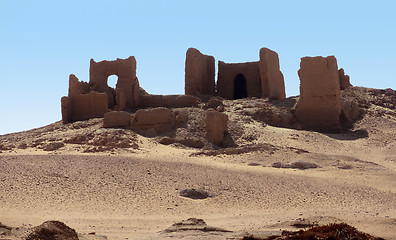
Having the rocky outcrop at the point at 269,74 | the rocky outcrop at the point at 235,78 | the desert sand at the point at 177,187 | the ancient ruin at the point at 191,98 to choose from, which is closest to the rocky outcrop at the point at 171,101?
the ancient ruin at the point at 191,98

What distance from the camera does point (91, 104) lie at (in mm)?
25188

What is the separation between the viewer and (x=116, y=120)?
2195cm

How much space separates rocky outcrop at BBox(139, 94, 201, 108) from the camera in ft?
85.3

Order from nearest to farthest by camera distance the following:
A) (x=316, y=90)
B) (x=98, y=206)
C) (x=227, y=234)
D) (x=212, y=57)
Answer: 1. (x=227, y=234)
2. (x=98, y=206)
3. (x=316, y=90)
4. (x=212, y=57)

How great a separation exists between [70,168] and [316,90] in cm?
1452

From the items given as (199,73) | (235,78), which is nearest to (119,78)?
(199,73)

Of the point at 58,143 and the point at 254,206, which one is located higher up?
the point at 58,143

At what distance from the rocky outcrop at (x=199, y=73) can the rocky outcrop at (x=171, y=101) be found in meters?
2.43

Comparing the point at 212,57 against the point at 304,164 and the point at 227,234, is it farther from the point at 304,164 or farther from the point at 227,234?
the point at 227,234

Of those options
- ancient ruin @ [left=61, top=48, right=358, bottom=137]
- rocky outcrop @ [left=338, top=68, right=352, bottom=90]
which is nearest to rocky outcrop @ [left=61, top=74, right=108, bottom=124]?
ancient ruin @ [left=61, top=48, right=358, bottom=137]

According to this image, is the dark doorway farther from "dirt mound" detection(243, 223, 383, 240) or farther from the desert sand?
"dirt mound" detection(243, 223, 383, 240)

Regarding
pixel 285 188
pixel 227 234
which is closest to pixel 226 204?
pixel 285 188

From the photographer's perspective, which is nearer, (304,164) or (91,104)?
(304,164)

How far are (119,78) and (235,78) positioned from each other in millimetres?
7776
